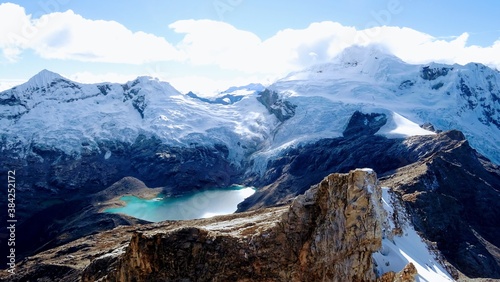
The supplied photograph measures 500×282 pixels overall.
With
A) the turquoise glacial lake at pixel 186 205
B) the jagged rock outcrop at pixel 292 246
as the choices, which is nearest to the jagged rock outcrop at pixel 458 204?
the jagged rock outcrop at pixel 292 246

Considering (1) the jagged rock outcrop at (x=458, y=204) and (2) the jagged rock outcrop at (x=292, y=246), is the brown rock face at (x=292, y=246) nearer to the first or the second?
(2) the jagged rock outcrop at (x=292, y=246)

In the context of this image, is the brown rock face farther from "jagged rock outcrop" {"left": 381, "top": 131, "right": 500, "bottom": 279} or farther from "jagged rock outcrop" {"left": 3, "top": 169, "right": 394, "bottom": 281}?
"jagged rock outcrop" {"left": 381, "top": 131, "right": 500, "bottom": 279}

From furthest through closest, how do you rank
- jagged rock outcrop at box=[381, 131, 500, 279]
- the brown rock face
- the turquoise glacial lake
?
the turquoise glacial lake < jagged rock outcrop at box=[381, 131, 500, 279] < the brown rock face

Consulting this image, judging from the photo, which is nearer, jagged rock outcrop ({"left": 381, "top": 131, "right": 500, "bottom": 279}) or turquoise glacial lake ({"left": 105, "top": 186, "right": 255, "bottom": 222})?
jagged rock outcrop ({"left": 381, "top": 131, "right": 500, "bottom": 279})

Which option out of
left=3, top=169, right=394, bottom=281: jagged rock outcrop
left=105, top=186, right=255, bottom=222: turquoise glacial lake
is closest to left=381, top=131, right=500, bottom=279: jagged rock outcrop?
left=3, top=169, right=394, bottom=281: jagged rock outcrop

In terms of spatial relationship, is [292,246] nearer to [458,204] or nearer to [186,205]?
[458,204]

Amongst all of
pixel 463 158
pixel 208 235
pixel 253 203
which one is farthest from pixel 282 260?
pixel 253 203

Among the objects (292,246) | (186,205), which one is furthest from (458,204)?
(186,205)

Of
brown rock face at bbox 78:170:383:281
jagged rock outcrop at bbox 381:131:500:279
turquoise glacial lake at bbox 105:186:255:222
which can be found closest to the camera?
brown rock face at bbox 78:170:383:281
